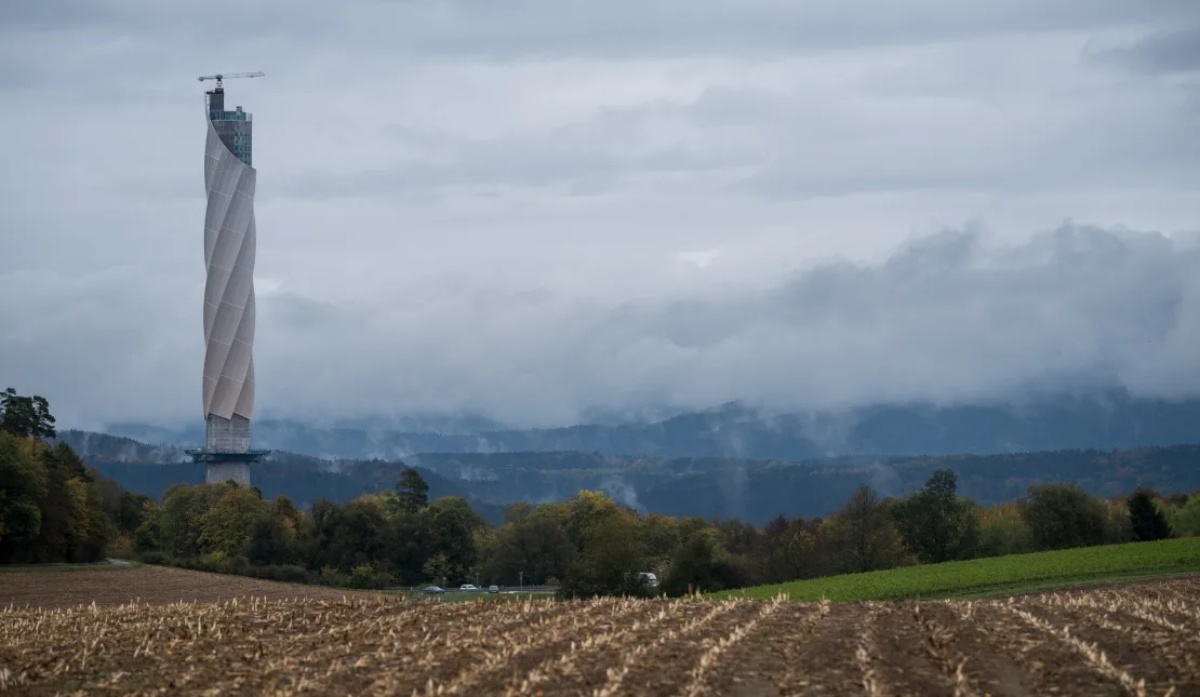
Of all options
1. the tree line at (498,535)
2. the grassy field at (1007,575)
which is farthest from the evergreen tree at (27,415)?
the grassy field at (1007,575)

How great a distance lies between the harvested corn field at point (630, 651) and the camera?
28281 millimetres

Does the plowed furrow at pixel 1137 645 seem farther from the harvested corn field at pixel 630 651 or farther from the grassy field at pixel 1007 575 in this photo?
the grassy field at pixel 1007 575

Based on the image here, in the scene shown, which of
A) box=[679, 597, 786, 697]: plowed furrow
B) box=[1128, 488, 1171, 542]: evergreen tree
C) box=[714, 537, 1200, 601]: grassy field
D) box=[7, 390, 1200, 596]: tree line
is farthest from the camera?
box=[1128, 488, 1171, 542]: evergreen tree

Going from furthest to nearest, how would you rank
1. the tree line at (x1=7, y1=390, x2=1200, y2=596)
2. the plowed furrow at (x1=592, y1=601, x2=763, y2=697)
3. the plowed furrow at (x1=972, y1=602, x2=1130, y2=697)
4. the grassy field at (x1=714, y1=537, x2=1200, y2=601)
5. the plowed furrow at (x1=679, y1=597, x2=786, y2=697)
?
1. the tree line at (x1=7, y1=390, x2=1200, y2=596)
2. the grassy field at (x1=714, y1=537, x2=1200, y2=601)
3. the plowed furrow at (x1=592, y1=601, x2=763, y2=697)
4. the plowed furrow at (x1=679, y1=597, x2=786, y2=697)
5. the plowed furrow at (x1=972, y1=602, x2=1130, y2=697)

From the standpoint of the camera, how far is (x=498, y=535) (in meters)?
164

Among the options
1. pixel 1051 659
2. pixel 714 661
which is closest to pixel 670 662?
pixel 714 661

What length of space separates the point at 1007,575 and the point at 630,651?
1936 inches

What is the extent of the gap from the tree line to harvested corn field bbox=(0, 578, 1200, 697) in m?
55.3

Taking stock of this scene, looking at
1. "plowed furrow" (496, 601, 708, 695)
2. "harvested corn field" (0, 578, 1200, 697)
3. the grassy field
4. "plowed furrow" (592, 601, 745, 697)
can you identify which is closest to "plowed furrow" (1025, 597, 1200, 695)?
"harvested corn field" (0, 578, 1200, 697)

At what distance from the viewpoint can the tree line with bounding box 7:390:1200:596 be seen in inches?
4188

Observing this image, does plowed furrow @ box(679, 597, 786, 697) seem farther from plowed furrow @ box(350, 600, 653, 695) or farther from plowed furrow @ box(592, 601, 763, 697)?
plowed furrow @ box(350, 600, 653, 695)

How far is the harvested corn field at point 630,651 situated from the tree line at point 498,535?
55.3m

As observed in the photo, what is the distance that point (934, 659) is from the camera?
103 feet

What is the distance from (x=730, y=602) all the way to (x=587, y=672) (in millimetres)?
21698
